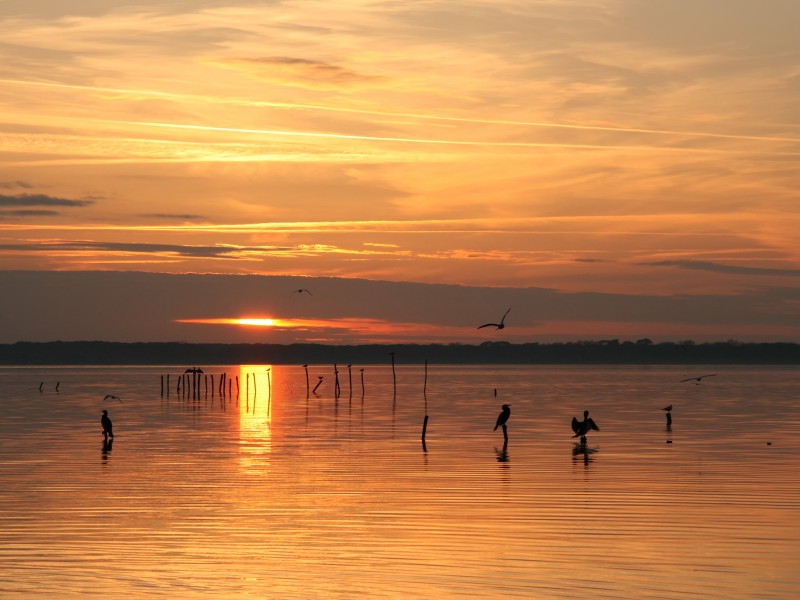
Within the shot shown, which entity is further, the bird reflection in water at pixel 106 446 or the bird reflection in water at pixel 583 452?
the bird reflection in water at pixel 106 446

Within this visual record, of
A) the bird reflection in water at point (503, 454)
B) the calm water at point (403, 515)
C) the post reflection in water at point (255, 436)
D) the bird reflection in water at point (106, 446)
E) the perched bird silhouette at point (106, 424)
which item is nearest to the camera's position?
the calm water at point (403, 515)

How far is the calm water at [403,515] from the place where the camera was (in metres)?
19.3

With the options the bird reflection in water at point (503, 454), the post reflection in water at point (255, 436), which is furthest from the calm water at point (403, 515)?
the post reflection in water at point (255, 436)

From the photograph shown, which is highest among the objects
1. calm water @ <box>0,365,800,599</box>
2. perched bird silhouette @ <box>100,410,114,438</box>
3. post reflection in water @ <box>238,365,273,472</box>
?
perched bird silhouette @ <box>100,410,114,438</box>

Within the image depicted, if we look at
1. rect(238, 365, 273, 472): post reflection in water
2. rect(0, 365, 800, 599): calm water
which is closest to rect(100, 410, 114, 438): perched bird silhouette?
rect(0, 365, 800, 599): calm water

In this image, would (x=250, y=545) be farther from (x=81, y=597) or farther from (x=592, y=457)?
(x=592, y=457)

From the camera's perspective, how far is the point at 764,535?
23359mm

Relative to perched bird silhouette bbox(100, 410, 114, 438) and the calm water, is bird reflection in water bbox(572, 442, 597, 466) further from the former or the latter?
perched bird silhouette bbox(100, 410, 114, 438)

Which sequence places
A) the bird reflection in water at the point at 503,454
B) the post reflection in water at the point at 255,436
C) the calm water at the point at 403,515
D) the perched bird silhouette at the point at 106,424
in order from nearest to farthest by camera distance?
the calm water at the point at 403,515
the bird reflection in water at the point at 503,454
the post reflection in water at the point at 255,436
the perched bird silhouette at the point at 106,424

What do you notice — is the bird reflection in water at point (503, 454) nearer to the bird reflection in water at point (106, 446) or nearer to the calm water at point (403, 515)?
the calm water at point (403, 515)

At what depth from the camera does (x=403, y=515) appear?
26.4 metres

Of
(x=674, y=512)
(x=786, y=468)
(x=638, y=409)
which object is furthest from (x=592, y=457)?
(x=638, y=409)

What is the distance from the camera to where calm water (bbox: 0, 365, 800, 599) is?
1927cm

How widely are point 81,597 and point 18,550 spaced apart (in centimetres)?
456
